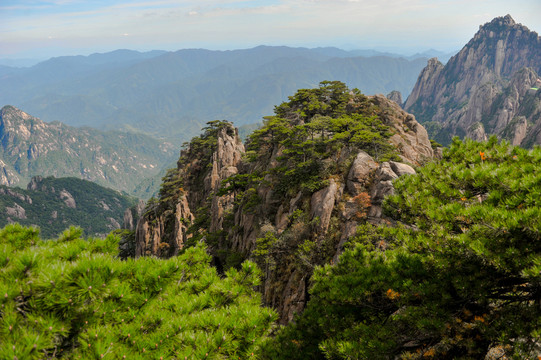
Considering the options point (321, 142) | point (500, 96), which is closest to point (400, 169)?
point (321, 142)

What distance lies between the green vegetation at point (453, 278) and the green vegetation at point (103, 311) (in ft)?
8.82

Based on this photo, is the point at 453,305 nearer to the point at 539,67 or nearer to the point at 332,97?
the point at 332,97

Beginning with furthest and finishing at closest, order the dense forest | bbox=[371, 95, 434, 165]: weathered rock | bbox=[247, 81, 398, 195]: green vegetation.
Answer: bbox=[371, 95, 434, 165]: weathered rock → bbox=[247, 81, 398, 195]: green vegetation → the dense forest

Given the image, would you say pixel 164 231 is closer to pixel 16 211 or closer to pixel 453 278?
pixel 453 278

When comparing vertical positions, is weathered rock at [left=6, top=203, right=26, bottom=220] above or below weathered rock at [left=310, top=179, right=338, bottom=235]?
below

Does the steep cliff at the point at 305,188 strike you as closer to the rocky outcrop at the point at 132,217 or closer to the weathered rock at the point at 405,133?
the weathered rock at the point at 405,133

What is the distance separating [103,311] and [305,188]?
23.0m

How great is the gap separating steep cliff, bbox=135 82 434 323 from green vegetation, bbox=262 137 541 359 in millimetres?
12508

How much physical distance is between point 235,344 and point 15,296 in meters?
3.73

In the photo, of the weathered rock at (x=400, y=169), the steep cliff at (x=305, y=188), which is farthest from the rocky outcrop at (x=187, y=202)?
the weathered rock at (x=400, y=169)

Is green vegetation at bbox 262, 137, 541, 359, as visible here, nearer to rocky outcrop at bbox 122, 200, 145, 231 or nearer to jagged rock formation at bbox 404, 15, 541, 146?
jagged rock formation at bbox 404, 15, 541, 146

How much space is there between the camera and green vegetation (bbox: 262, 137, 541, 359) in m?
5.07

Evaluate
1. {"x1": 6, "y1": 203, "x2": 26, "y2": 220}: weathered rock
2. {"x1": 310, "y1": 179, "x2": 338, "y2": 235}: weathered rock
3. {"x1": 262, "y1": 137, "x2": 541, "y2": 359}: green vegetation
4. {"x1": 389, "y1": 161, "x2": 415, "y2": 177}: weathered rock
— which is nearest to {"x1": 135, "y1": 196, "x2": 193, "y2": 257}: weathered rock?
{"x1": 310, "y1": 179, "x2": 338, "y2": 235}: weathered rock

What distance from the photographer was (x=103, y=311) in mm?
4582
